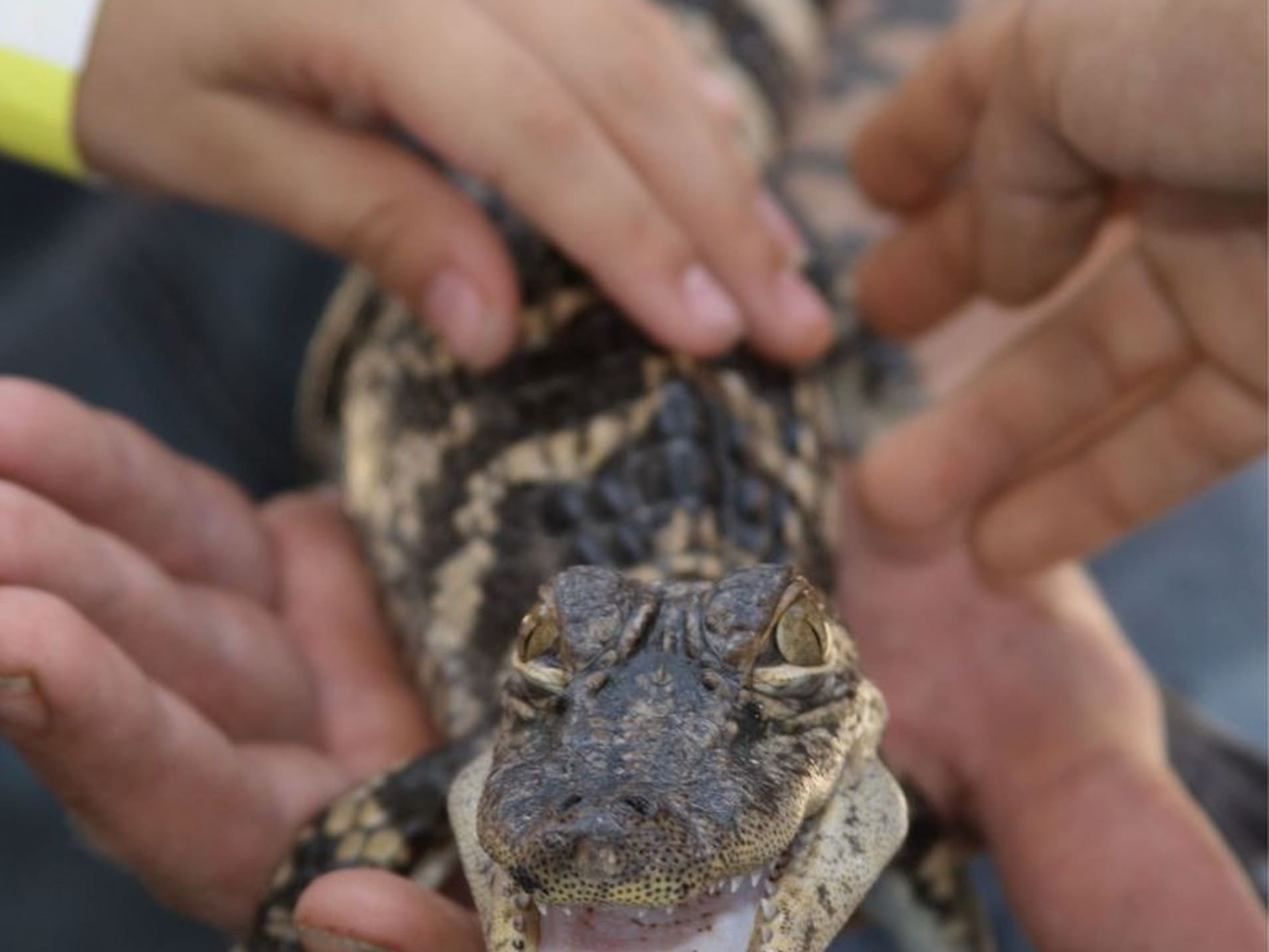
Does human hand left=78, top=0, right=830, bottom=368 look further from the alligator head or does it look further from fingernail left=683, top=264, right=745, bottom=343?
the alligator head

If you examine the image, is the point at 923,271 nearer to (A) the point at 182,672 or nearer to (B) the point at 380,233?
(B) the point at 380,233

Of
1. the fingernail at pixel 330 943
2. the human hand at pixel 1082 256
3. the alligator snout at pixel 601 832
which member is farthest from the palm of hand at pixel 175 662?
the human hand at pixel 1082 256

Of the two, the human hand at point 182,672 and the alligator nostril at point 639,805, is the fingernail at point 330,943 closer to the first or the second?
the human hand at point 182,672

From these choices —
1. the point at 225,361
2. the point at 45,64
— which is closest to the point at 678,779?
the point at 45,64

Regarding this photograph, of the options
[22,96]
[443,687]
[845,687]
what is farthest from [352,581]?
[845,687]

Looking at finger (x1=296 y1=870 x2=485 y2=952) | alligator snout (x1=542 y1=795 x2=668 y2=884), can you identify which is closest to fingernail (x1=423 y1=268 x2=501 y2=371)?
finger (x1=296 y1=870 x2=485 y2=952)

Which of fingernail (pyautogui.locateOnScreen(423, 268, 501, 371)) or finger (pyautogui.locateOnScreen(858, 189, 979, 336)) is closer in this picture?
fingernail (pyautogui.locateOnScreen(423, 268, 501, 371))

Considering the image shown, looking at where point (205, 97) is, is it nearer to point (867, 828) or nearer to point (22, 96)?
point (22, 96)
